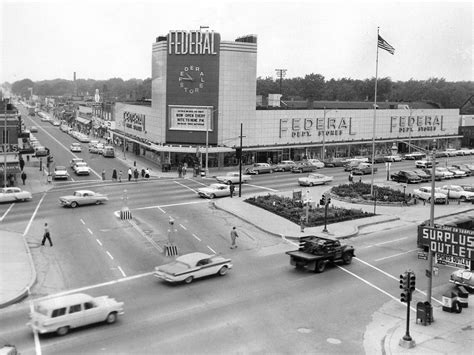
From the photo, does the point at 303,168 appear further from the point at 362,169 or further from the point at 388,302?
the point at 388,302

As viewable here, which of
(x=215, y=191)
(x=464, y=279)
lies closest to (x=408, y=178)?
(x=215, y=191)

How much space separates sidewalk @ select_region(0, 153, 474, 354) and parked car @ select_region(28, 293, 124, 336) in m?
4.14

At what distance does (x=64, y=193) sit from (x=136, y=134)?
133ft

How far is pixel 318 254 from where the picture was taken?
107 ft

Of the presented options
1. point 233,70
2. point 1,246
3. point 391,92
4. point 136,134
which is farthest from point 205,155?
point 391,92

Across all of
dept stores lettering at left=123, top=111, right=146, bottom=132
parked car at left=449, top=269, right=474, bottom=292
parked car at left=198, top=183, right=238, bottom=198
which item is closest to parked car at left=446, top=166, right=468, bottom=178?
parked car at left=198, top=183, right=238, bottom=198

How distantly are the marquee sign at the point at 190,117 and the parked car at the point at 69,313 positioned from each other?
185ft

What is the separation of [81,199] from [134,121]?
49.2 meters

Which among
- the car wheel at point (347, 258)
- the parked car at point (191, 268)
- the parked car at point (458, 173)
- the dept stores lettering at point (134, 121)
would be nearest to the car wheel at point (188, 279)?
the parked car at point (191, 268)

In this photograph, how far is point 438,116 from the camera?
370ft

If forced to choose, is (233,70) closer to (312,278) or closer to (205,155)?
(205,155)

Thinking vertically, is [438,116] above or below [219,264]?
above

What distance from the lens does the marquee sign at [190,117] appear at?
7956 cm

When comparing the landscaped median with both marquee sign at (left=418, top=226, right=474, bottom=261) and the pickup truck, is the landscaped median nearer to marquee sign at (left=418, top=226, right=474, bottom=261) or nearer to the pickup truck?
the pickup truck
